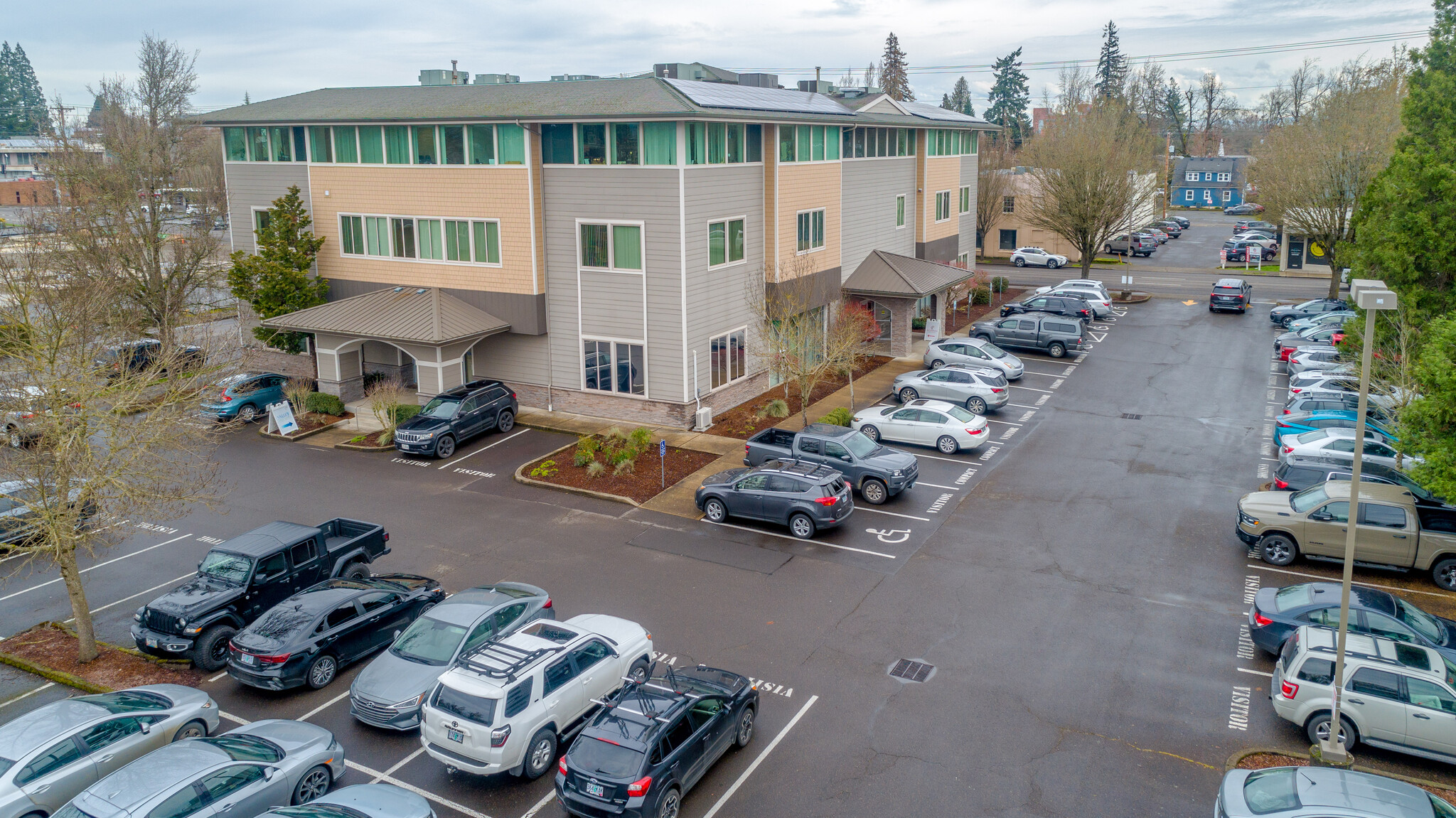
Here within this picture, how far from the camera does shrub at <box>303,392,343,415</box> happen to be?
102 ft

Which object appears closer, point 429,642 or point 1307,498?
point 429,642

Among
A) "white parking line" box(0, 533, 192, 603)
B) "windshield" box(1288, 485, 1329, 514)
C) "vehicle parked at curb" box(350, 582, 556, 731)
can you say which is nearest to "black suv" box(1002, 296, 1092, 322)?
"windshield" box(1288, 485, 1329, 514)

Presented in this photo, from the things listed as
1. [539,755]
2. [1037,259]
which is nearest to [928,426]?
[539,755]

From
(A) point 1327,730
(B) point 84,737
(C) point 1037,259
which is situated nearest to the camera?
(B) point 84,737

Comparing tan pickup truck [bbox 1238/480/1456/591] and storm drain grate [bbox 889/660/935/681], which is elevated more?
tan pickup truck [bbox 1238/480/1456/591]

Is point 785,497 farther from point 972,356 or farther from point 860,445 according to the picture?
point 972,356

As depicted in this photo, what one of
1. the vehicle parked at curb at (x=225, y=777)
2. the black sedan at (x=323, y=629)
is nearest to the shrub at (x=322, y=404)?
the black sedan at (x=323, y=629)

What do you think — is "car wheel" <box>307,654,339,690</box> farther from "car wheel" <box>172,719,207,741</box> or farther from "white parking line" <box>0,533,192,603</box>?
"white parking line" <box>0,533,192,603</box>

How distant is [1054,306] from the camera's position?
42.2 m

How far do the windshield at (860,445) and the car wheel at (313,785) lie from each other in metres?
14.2

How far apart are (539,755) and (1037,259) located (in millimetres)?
57462

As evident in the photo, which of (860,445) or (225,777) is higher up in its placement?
(860,445)

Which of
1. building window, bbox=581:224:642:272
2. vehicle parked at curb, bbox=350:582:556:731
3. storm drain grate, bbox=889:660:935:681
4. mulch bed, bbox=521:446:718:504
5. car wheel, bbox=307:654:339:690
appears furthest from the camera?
building window, bbox=581:224:642:272

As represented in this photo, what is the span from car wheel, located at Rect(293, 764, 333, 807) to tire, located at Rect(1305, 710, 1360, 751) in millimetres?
13116
